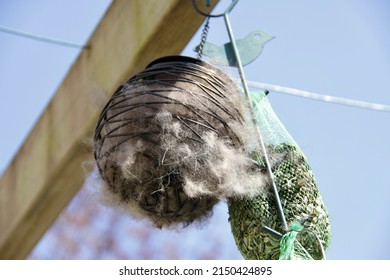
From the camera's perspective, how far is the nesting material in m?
1.46

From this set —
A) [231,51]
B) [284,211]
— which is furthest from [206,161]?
[231,51]

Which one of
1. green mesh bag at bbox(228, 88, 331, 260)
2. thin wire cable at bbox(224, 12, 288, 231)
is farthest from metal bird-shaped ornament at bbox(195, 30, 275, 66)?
green mesh bag at bbox(228, 88, 331, 260)

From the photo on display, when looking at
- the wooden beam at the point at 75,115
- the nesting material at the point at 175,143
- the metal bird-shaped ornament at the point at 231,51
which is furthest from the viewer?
the wooden beam at the point at 75,115

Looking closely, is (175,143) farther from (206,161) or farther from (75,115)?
(75,115)

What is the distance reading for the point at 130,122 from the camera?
4.82 ft

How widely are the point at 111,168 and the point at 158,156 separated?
0.33ft

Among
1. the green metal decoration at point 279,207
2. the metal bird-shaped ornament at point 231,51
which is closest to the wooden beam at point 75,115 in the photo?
the metal bird-shaped ornament at point 231,51

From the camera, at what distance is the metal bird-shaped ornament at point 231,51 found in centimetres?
167

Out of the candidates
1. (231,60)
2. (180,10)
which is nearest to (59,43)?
(180,10)

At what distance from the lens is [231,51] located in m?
1.67

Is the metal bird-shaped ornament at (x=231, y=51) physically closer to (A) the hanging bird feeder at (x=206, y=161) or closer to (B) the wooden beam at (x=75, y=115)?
(A) the hanging bird feeder at (x=206, y=161)

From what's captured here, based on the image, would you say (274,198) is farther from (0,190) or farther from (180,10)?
(0,190)

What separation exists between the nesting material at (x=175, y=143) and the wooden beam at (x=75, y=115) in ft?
0.94

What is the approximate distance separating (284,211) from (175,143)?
0.23m
